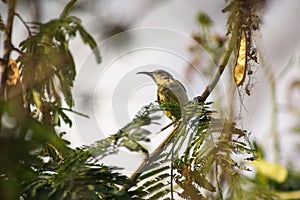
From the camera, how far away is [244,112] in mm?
1261

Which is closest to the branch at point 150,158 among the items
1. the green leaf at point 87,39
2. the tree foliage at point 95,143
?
the tree foliage at point 95,143

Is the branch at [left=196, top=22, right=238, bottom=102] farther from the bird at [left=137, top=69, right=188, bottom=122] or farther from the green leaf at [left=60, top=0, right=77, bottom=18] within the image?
the green leaf at [left=60, top=0, right=77, bottom=18]

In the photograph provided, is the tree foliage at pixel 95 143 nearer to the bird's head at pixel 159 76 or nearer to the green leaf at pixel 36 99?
the green leaf at pixel 36 99

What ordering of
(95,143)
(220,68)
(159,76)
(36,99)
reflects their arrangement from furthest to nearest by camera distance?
(159,76) < (36,99) < (220,68) < (95,143)

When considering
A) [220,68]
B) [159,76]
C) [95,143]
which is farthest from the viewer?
[159,76]

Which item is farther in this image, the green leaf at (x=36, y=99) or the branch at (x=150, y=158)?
the green leaf at (x=36, y=99)

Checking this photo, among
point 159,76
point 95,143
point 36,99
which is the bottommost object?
point 95,143

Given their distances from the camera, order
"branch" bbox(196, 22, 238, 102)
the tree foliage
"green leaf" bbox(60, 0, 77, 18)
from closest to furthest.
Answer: the tree foliage, "branch" bbox(196, 22, 238, 102), "green leaf" bbox(60, 0, 77, 18)

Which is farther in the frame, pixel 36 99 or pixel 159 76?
pixel 159 76

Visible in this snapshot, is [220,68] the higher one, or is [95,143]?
[220,68]

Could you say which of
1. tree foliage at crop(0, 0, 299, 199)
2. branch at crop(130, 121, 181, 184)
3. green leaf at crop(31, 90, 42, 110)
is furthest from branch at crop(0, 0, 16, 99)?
branch at crop(130, 121, 181, 184)

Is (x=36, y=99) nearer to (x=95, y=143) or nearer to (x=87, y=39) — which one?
(x=87, y=39)

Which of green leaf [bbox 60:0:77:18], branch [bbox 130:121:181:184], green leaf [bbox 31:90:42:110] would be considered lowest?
branch [bbox 130:121:181:184]

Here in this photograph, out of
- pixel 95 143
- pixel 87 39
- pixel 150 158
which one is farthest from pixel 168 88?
pixel 95 143
